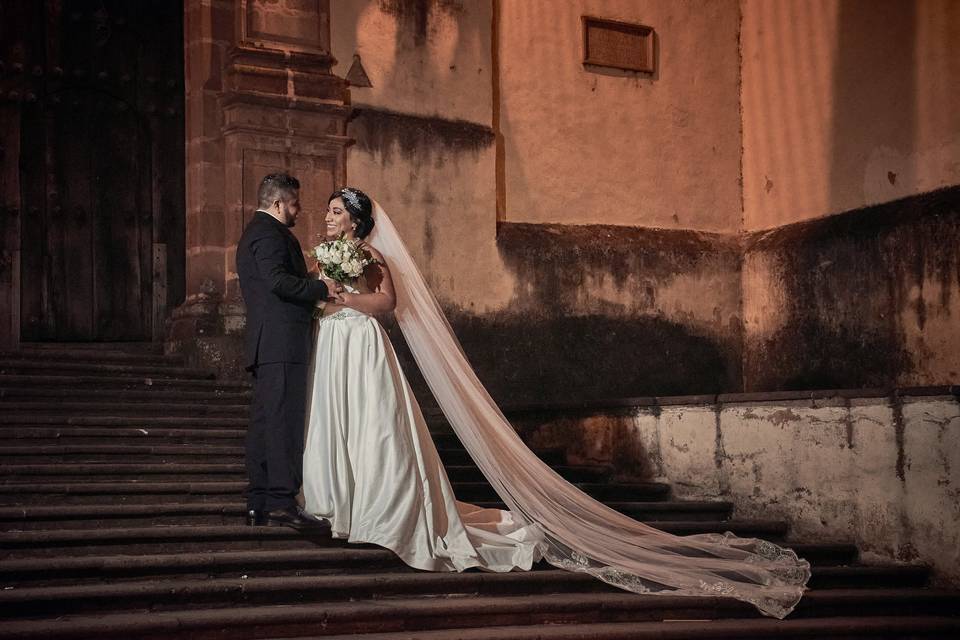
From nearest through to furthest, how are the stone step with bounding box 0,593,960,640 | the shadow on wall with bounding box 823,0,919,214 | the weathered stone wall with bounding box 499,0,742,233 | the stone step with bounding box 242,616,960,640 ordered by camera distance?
1. the stone step with bounding box 0,593,960,640
2. the stone step with bounding box 242,616,960,640
3. the shadow on wall with bounding box 823,0,919,214
4. the weathered stone wall with bounding box 499,0,742,233

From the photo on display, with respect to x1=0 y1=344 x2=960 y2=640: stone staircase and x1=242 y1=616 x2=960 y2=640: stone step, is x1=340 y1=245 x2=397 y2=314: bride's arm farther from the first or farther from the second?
x1=242 y1=616 x2=960 y2=640: stone step

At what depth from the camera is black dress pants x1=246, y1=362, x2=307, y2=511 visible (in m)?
Answer: 5.56

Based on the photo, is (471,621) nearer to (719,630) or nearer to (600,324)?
(719,630)

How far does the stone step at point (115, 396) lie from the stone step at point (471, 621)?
2.64m

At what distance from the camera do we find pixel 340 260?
593cm

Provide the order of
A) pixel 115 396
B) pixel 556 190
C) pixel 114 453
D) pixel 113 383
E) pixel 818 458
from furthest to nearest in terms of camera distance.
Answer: pixel 556 190, pixel 113 383, pixel 115 396, pixel 818 458, pixel 114 453

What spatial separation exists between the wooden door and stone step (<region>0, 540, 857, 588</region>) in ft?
12.7

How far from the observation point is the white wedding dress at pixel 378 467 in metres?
5.61

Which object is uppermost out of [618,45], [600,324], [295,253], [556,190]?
[618,45]

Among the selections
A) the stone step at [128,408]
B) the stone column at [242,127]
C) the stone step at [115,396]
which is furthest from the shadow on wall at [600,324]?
the stone step at [128,408]

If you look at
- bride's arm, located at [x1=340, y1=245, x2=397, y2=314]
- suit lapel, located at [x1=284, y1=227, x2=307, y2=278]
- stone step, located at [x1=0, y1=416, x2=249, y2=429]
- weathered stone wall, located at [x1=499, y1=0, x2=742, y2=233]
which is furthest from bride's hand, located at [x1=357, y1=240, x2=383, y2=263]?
weathered stone wall, located at [x1=499, y1=0, x2=742, y2=233]

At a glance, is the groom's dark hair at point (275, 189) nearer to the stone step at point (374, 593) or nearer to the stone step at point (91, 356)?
the stone step at point (374, 593)

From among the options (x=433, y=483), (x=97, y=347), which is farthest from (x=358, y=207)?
(x=97, y=347)

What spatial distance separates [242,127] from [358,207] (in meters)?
2.85
